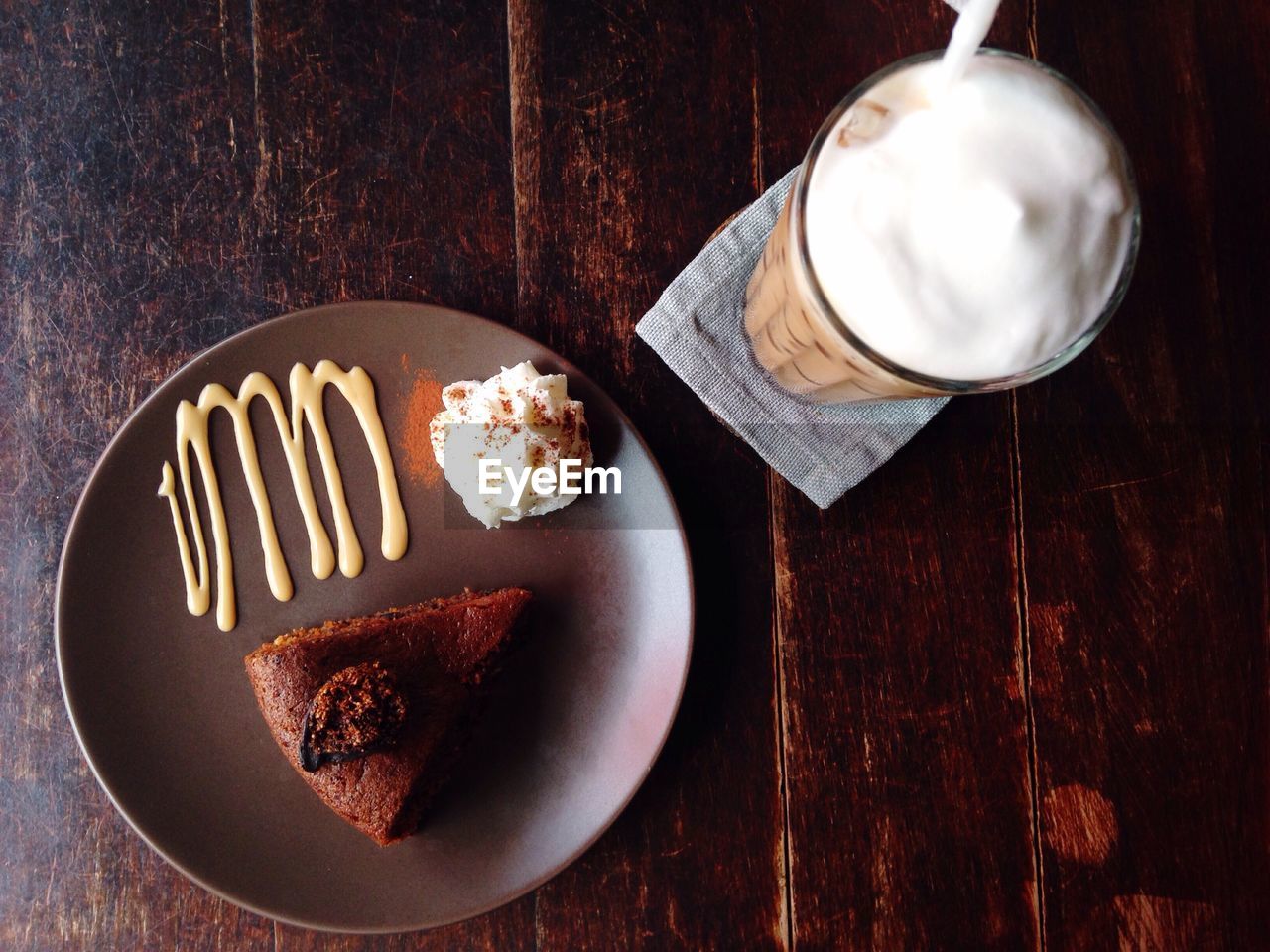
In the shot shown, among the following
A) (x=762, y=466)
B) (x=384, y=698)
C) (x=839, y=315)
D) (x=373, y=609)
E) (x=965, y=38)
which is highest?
(x=965, y=38)

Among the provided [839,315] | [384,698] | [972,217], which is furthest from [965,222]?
[384,698]

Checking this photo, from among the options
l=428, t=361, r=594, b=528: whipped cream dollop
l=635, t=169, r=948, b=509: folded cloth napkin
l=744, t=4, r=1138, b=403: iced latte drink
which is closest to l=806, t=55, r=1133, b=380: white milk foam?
l=744, t=4, r=1138, b=403: iced latte drink

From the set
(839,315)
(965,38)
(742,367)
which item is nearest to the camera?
(965,38)

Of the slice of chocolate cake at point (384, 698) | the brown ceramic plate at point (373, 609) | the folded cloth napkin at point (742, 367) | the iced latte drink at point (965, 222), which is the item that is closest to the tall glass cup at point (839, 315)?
the iced latte drink at point (965, 222)

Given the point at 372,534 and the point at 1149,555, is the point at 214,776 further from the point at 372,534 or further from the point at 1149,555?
the point at 1149,555

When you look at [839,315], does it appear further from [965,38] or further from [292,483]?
[292,483]

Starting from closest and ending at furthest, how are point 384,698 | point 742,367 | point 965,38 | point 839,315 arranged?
point 965,38
point 839,315
point 384,698
point 742,367

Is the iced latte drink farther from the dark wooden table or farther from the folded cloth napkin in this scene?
the dark wooden table
